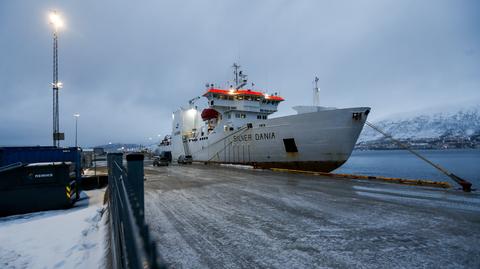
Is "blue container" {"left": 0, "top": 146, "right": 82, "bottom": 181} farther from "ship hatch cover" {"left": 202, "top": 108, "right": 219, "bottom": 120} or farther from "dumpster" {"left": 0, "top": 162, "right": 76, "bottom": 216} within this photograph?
"ship hatch cover" {"left": 202, "top": 108, "right": 219, "bottom": 120}

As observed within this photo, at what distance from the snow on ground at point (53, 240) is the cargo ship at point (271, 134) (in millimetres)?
15013

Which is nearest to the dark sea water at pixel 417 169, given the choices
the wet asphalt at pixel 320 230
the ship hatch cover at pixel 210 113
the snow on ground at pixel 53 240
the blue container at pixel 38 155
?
the wet asphalt at pixel 320 230

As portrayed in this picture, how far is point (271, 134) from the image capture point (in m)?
21.5

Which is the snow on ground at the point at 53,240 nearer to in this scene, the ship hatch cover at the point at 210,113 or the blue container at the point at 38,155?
the blue container at the point at 38,155

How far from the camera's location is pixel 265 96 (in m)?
30.8

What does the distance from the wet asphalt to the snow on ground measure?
1.30 metres

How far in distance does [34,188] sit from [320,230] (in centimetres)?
1002

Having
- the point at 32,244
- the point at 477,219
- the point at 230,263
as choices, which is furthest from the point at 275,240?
the point at 32,244

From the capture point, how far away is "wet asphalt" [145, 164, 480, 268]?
4.12 metres

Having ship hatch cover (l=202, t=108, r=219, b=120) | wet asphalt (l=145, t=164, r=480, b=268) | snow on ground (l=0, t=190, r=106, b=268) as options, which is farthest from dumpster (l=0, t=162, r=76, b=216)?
ship hatch cover (l=202, t=108, r=219, b=120)

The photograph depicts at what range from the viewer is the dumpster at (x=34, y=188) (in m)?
8.74

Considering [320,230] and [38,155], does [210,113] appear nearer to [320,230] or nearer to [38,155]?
[38,155]

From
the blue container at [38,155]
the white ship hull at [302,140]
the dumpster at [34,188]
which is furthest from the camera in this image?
the white ship hull at [302,140]

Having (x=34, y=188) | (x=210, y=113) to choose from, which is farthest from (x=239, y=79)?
(x=34, y=188)
